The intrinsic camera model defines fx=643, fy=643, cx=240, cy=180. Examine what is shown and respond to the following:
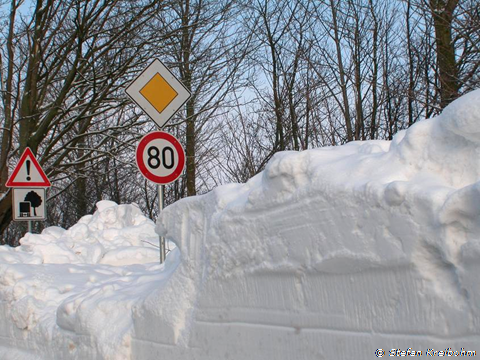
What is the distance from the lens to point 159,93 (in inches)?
267

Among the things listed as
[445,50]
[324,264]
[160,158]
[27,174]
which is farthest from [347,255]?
[27,174]

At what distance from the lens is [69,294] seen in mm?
5766

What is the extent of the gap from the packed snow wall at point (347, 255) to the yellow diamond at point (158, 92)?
317 centimetres

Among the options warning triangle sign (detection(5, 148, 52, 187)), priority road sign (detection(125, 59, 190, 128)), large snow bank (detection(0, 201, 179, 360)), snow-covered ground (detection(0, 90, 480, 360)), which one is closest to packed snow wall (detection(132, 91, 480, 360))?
snow-covered ground (detection(0, 90, 480, 360))

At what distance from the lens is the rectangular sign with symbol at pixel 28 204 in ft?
33.6

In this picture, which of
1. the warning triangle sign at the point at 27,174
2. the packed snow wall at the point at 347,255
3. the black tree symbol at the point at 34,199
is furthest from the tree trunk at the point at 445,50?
the black tree symbol at the point at 34,199

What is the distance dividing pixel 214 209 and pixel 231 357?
821 millimetres

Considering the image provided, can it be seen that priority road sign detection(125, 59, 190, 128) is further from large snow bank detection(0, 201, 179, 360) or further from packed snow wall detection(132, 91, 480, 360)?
packed snow wall detection(132, 91, 480, 360)

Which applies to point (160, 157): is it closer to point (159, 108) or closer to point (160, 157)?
A: point (160, 157)

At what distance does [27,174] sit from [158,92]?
4.34 meters

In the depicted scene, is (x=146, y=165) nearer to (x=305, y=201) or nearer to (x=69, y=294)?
(x=69, y=294)

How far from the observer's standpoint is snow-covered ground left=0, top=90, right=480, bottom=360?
91.1 inches

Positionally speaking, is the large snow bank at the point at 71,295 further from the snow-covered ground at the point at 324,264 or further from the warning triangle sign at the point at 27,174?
the warning triangle sign at the point at 27,174

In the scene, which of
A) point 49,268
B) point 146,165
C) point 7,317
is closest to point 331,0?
point 146,165
